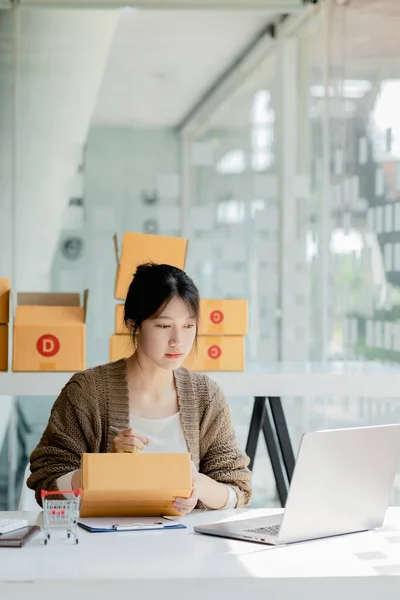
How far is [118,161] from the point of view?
488 centimetres

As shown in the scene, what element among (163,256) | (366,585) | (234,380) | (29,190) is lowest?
(366,585)

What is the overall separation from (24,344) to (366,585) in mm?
2226

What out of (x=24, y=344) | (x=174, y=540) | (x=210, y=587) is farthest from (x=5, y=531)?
(x=24, y=344)

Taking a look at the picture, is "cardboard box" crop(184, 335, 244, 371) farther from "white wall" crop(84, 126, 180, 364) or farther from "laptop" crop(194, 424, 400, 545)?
"laptop" crop(194, 424, 400, 545)

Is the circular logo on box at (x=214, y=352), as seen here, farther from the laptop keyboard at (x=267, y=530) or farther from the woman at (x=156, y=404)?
the laptop keyboard at (x=267, y=530)

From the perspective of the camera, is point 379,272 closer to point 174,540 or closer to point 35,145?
point 35,145

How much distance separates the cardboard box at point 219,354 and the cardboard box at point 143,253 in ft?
1.16

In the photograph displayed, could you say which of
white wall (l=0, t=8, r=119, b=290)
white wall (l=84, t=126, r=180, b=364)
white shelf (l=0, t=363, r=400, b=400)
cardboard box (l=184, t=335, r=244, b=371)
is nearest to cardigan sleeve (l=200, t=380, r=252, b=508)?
white shelf (l=0, t=363, r=400, b=400)

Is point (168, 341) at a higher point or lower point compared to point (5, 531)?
higher

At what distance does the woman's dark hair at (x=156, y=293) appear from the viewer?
2393 mm

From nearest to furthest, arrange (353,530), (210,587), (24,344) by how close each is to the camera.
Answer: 1. (210,587)
2. (353,530)
3. (24,344)

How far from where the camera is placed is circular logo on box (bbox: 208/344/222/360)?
3814 millimetres

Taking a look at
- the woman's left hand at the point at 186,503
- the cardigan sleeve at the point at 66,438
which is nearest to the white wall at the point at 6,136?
the cardigan sleeve at the point at 66,438

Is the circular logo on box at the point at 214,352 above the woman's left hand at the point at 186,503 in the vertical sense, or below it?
above
